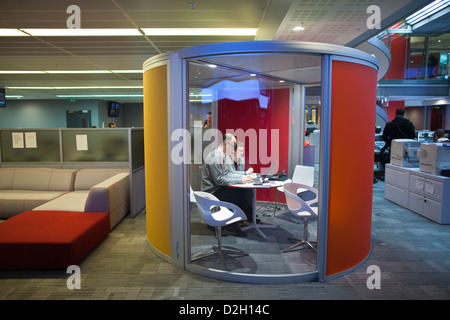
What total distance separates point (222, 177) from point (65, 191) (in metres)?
2.95

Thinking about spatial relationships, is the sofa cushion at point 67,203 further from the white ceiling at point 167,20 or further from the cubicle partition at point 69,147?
the white ceiling at point 167,20

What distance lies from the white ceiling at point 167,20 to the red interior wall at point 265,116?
1107 millimetres

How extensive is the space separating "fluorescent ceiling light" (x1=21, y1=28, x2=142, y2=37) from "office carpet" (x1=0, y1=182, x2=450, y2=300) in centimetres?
323

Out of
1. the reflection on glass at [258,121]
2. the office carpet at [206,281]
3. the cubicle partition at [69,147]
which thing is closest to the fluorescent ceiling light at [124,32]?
the reflection on glass at [258,121]

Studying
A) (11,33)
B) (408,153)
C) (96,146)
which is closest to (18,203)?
(96,146)

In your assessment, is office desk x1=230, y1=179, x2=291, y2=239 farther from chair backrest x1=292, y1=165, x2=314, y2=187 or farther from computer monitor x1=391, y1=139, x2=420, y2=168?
computer monitor x1=391, y1=139, x2=420, y2=168

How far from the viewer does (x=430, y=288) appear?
2984mm

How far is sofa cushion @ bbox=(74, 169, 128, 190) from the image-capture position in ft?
17.6

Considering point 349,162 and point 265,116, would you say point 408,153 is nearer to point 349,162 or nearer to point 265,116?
point 265,116

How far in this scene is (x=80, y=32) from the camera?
5.02 metres

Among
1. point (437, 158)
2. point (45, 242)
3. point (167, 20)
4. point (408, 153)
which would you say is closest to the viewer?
point (45, 242)

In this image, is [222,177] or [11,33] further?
[11,33]

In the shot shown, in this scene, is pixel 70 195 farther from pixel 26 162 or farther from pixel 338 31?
pixel 338 31
